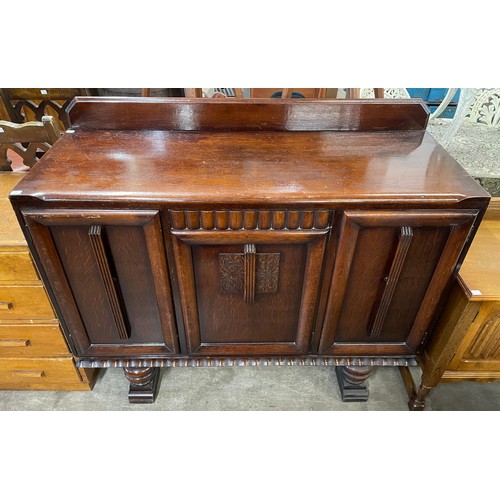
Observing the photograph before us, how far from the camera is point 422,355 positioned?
1.20 m

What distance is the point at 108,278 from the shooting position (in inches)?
38.4

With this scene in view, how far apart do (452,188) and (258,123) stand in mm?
540

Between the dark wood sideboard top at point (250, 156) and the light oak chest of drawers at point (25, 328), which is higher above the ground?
the dark wood sideboard top at point (250, 156)

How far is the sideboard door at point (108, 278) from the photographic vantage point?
2.91ft

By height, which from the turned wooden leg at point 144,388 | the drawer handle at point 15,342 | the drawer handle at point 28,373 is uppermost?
the drawer handle at point 15,342

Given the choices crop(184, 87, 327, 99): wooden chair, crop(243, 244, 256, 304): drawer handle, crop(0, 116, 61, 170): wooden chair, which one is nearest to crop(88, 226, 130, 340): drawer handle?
crop(243, 244, 256, 304): drawer handle

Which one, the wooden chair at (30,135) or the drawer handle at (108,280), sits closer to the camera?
the drawer handle at (108,280)

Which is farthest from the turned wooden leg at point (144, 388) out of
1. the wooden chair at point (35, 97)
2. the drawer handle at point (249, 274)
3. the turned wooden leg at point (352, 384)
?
the wooden chair at point (35, 97)

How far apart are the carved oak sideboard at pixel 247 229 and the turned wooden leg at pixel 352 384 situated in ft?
0.44

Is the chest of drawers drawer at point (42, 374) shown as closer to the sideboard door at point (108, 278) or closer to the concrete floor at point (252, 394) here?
the concrete floor at point (252, 394)

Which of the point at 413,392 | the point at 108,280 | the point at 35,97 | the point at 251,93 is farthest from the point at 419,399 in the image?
the point at 35,97

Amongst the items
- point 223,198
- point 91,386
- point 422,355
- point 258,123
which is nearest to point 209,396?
point 91,386

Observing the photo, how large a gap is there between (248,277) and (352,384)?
659 mm

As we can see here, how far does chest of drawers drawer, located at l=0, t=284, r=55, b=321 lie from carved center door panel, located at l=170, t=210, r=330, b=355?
421 millimetres
